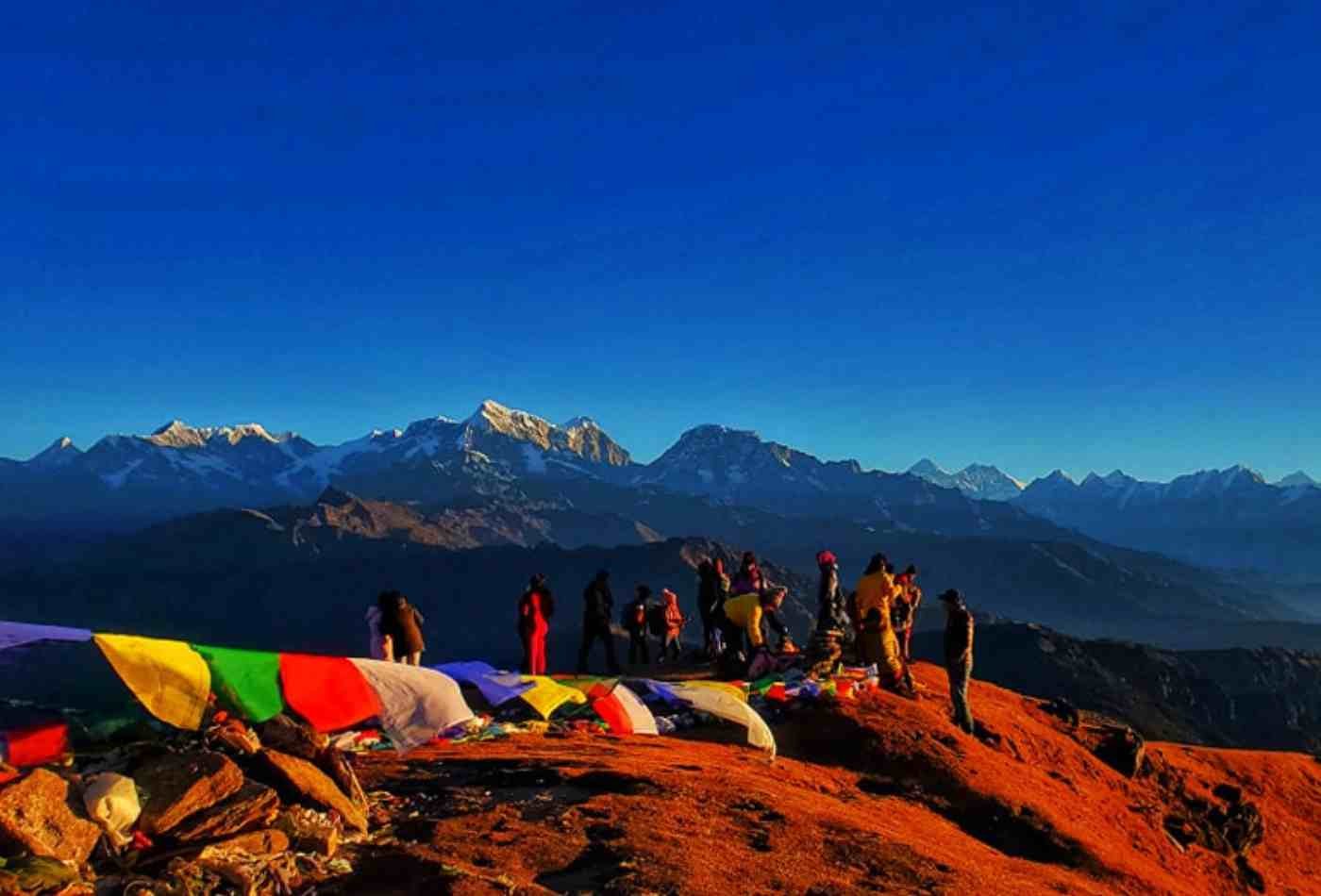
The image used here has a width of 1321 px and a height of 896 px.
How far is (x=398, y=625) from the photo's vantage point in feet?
51.8

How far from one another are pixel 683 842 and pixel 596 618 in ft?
38.5

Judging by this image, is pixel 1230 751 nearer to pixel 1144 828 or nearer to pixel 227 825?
pixel 1144 828

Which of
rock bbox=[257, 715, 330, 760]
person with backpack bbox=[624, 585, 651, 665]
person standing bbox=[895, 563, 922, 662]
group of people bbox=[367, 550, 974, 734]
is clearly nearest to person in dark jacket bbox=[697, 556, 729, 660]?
group of people bbox=[367, 550, 974, 734]

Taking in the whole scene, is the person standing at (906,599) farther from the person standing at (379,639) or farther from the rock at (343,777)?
the rock at (343,777)

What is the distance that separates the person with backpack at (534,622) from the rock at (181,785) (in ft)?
35.5

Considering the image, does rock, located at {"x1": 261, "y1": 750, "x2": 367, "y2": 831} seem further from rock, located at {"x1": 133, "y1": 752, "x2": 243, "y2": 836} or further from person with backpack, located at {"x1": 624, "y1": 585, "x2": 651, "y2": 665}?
person with backpack, located at {"x1": 624, "y1": 585, "x2": 651, "y2": 665}

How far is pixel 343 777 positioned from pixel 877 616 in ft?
34.9

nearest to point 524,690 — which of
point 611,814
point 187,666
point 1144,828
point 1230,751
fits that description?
point 611,814

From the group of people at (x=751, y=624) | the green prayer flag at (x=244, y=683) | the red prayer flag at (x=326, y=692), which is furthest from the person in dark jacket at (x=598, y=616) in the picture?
the green prayer flag at (x=244, y=683)

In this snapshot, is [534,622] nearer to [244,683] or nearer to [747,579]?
[747,579]

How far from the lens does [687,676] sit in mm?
20312

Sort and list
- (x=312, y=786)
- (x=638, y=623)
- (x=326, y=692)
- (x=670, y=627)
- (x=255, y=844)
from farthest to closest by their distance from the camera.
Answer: (x=670, y=627), (x=638, y=623), (x=326, y=692), (x=312, y=786), (x=255, y=844)

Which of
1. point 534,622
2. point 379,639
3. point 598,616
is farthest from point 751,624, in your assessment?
point 379,639

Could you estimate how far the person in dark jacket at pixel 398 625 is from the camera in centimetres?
1578
